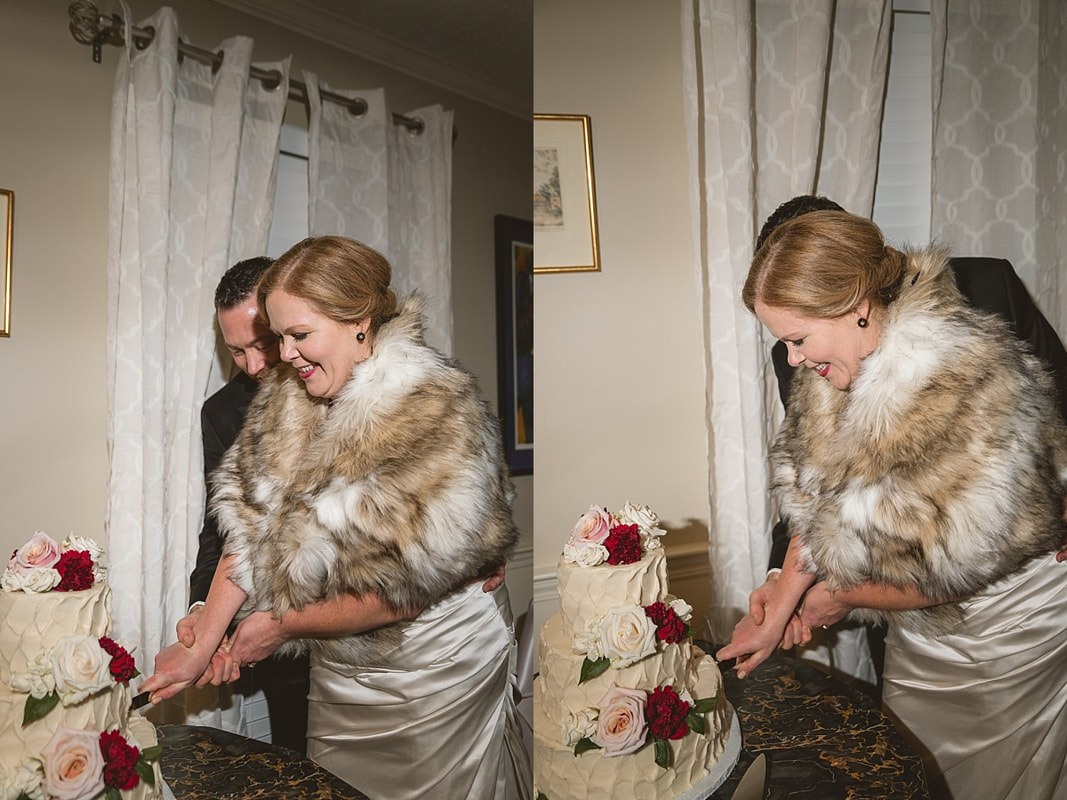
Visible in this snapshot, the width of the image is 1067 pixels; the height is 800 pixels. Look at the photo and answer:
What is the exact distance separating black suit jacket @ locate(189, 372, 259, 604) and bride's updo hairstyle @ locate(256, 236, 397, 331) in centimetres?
7

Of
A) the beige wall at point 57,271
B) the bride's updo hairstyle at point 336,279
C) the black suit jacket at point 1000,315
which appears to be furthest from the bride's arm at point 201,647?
the black suit jacket at point 1000,315

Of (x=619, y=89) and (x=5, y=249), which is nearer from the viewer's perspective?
(x=5, y=249)

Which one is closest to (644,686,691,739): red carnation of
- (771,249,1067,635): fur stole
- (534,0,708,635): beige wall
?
(534,0,708,635): beige wall

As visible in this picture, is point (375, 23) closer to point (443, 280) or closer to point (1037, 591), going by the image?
point (443, 280)

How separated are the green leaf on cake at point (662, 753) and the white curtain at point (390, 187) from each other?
1.48ft

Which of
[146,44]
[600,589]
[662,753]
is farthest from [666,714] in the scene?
[146,44]

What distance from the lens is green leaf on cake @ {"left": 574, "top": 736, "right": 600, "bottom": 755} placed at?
2.54 ft

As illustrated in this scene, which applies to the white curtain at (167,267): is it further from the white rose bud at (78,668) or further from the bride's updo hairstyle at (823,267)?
the bride's updo hairstyle at (823,267)

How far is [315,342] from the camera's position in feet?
2.11

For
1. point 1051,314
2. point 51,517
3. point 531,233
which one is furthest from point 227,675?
point 1051,314

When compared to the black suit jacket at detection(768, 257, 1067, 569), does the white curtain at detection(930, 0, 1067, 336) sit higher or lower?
higher

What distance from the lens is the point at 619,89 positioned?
916 millimetres

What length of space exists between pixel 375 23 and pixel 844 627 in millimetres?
853

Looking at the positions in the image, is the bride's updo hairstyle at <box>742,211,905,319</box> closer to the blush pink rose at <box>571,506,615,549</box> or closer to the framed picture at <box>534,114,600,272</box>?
the framed picture at <box>534,114,600,272</box>
